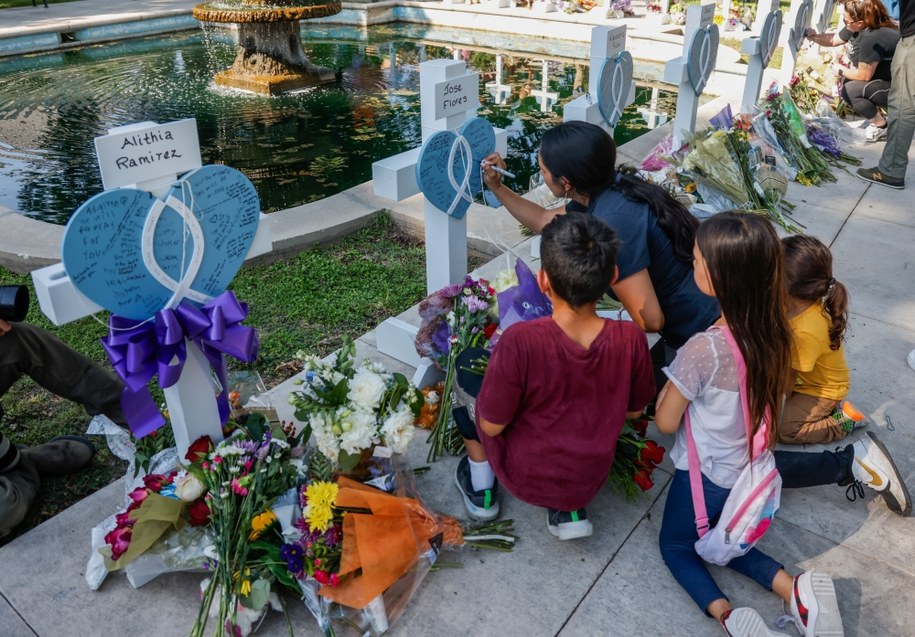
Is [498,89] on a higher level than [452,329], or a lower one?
lower

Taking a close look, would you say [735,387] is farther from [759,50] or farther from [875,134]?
[875,134]

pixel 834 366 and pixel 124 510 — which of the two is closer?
pixel 124 510

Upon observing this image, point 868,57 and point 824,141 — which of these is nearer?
point 824,141

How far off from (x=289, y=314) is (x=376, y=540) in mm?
1937

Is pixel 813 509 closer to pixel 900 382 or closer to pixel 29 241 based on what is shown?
pixel 900 382

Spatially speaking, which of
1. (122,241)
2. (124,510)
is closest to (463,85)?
(122,241)

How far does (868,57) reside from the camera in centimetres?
648

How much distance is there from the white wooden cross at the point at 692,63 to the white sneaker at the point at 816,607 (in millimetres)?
3692

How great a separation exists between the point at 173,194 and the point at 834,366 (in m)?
2.33

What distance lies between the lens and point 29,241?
4230 millimetres

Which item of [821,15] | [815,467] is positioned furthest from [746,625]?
[821,15]

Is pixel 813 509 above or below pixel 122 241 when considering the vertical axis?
below

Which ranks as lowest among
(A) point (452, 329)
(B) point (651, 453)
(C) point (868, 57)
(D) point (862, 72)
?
(B) point (651, 453)

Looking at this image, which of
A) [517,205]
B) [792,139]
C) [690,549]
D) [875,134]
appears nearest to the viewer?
[690,549]
